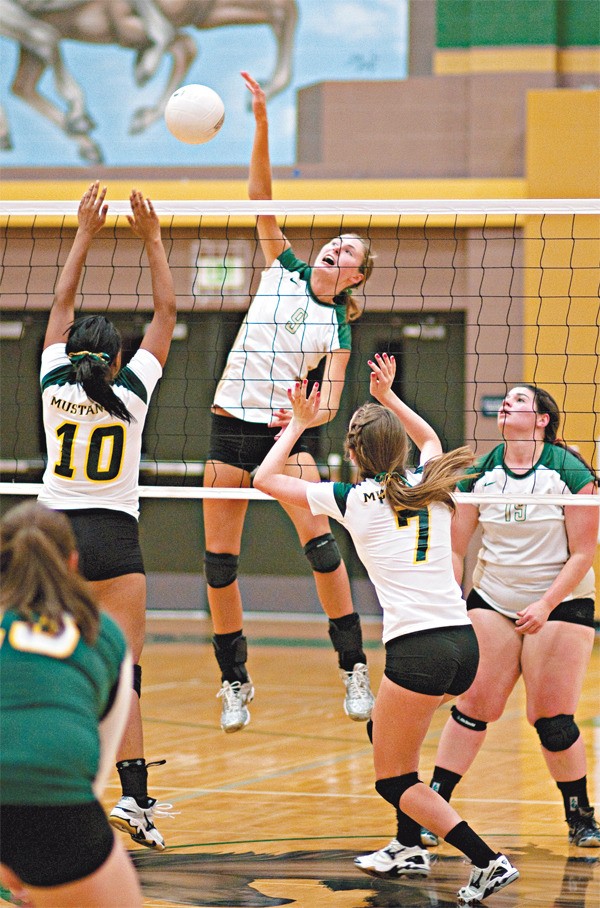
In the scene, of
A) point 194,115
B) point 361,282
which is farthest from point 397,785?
point 194,115

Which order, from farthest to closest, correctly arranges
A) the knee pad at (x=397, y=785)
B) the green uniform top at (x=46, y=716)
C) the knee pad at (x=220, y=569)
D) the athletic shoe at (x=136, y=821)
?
the knee pad at (x=220, y=569) → the athletic shoe at (x=136, y=821) → the knee pad at (x=397, y=785) → the green uniform top at (x=46, y=716)

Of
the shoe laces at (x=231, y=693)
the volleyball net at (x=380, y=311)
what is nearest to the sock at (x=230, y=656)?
the shoe laces at (x=231, y=693)

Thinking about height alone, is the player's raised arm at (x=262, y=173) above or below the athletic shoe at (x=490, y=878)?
above

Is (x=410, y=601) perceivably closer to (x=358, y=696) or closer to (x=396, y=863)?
(x=396, y=863)

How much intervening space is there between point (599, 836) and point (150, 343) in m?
2.79

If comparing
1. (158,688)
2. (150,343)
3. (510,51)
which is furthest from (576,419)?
(150,343)

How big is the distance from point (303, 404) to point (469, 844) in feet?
5.47

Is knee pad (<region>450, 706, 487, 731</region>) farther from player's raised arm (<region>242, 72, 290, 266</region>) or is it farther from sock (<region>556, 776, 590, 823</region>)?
player's raised arm (<region>242, 72, 290, 266</region>)

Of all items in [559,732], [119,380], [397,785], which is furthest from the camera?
[559,732]

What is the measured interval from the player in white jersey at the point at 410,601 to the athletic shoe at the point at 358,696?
103 cm

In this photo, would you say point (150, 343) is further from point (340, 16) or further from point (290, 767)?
point (340, 16)

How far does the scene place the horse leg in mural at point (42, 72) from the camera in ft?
38.0

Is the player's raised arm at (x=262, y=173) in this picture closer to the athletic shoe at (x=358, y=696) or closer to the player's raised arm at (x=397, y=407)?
the player's raised arm at (x=397, y=407)

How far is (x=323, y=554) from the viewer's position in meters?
5.23
